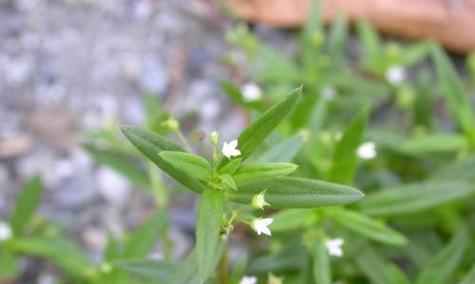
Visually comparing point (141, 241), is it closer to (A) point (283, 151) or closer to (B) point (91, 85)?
(A) point (283, 151)

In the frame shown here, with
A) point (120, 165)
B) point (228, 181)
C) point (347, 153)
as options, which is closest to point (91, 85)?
point (120, 165)

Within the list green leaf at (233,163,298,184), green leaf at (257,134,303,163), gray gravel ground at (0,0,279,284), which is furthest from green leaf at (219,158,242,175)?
gray gravel ground at (0,0,279,284)

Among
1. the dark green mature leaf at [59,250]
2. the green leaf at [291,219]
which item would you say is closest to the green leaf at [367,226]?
the green leaf at [291,219]

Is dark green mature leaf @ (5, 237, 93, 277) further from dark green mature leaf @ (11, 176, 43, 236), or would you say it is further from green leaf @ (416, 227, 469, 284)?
green leaf @ (416, 227, 469, 284)

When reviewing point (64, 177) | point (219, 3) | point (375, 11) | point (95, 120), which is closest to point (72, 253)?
point (64, 177)

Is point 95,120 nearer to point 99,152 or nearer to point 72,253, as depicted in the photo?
point 99,152

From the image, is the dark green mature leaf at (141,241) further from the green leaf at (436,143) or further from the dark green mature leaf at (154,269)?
the green leaf at (436,143)
